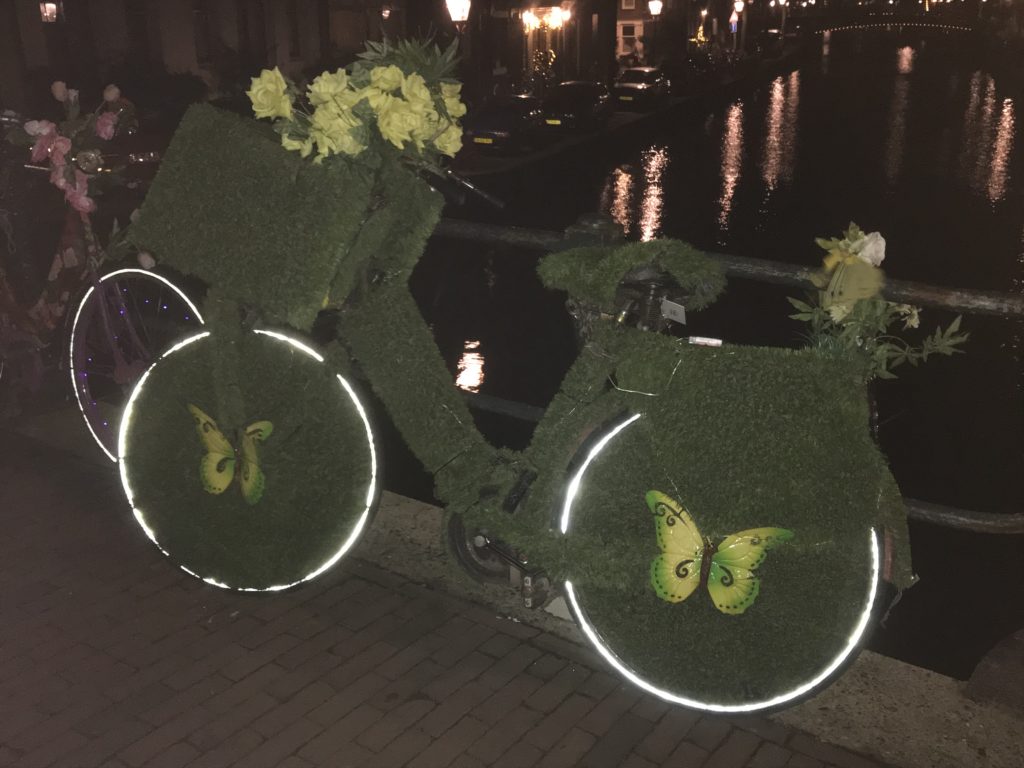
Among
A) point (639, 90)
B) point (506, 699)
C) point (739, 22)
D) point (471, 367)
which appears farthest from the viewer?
point (739, 22)

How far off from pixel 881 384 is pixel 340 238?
21.5ft

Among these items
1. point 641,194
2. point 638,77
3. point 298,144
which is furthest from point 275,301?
point 638,77

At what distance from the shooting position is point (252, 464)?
355 cm

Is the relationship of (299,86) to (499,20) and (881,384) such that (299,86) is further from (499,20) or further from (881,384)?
(499,20)

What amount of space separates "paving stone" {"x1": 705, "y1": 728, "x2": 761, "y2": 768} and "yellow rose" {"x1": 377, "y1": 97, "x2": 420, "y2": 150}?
6.93ft

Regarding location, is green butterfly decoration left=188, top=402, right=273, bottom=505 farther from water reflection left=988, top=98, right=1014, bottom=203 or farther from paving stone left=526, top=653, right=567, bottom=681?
water reflection left=988, top=98, right=1014, bottom=203

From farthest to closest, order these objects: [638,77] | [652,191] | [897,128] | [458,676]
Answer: [638,77] → [897,128] → [652,191] → [458,676]

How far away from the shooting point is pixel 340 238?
302 cm

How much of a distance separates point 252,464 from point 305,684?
2.60 feet

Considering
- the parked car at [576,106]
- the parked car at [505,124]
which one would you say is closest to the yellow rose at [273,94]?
the parked car at [505,124]

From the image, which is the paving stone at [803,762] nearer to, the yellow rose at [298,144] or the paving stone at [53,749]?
the paving stone at [53,749]

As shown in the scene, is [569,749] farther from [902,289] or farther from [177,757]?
[902,289]

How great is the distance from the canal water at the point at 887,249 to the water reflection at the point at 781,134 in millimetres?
110

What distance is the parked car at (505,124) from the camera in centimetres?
2286
